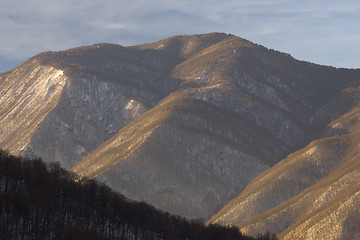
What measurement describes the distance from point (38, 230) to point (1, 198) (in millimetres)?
16137

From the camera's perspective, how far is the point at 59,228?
649 ft

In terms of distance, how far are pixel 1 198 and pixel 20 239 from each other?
20.7m

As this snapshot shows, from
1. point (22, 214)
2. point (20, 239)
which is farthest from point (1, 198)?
point (20, 239)

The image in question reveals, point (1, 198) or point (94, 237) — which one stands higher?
point (1, 198)

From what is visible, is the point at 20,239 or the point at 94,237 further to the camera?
the point at 94,237

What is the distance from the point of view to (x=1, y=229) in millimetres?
183500

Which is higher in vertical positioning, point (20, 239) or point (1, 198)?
point (1, 198)

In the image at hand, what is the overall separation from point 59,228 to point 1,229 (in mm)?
19086

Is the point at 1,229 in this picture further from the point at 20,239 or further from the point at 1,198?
the point at 1,198

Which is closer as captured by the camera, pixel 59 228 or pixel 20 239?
pixel 20 239

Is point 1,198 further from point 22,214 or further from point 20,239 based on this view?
point 20,239

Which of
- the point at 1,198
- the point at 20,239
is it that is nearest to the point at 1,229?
the point at 20,239

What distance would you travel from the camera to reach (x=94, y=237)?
639ft

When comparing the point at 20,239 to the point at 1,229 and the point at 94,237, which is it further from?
the point at 94,237
